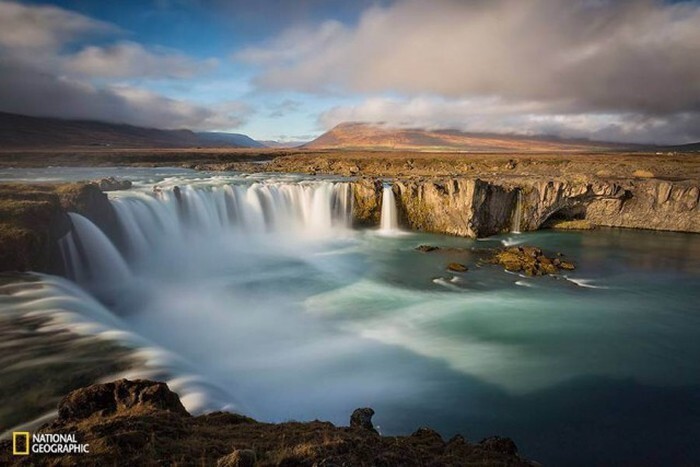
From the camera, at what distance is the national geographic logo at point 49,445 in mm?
4973

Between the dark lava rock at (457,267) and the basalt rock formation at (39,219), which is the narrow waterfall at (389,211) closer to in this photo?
the dark lava rock at (457,267)

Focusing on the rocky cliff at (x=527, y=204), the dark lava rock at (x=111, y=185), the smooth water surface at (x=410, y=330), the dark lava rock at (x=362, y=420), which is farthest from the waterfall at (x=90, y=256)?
the rocky cliff at (x=527, y=204)

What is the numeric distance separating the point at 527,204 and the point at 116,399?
112 feet

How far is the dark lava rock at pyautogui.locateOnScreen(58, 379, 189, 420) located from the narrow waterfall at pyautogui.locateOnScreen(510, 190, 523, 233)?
32957 mm

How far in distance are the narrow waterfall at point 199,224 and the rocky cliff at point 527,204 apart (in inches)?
150

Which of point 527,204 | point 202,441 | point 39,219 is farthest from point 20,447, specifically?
point 527,204

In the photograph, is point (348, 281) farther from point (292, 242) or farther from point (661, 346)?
point (661, 346)

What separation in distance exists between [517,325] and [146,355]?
1384cm

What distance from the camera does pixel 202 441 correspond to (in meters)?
5.65

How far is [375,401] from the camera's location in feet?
38.8

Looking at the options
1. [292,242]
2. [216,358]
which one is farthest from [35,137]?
[216,358]

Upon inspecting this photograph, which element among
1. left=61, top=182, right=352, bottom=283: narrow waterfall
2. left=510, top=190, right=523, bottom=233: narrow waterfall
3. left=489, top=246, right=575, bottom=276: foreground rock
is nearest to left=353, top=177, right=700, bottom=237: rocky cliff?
left=510, top=190, right=523, bottom=233: narrow waterfall

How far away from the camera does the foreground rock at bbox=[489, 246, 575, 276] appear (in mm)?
23812

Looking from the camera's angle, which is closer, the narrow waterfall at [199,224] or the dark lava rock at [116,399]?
the dark lava rock at [116,399]
